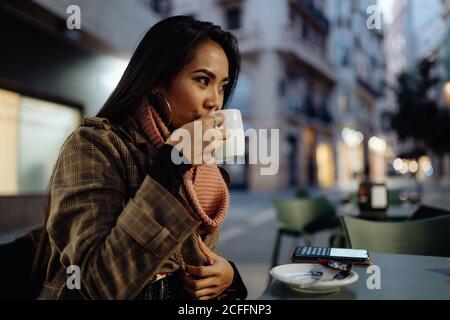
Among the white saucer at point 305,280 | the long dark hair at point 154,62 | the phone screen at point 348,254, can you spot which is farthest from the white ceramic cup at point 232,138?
the phone screen at point 348,254

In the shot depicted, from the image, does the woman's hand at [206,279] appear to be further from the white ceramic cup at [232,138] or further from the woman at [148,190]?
the white ceramic cup at [232,138]

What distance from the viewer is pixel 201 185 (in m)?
1.26

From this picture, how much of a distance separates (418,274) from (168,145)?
909 mm

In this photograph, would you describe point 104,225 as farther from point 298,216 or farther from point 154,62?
point 298,216

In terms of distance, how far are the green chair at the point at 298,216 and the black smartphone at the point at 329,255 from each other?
259 cm

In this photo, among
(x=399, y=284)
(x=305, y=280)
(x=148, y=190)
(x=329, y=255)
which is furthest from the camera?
(x=329, y=255)

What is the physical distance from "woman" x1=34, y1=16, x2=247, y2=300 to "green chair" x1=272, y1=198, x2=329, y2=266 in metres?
2.68

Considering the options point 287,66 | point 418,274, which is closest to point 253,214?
point 418,274

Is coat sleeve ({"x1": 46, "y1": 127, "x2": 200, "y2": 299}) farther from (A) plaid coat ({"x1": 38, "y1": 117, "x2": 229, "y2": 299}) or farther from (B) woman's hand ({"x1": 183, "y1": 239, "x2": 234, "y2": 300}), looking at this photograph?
(B) woman's hand ({"x1": 183, "y1": 239, "x2": 234, "y2": 300})

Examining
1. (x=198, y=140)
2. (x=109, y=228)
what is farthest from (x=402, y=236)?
(x=109, y=228)

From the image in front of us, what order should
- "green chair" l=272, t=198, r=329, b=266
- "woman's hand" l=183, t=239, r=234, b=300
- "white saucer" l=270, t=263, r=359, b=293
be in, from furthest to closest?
"green chair" l=272, t=198, r=329, b=266 → "woman's hand" l=183, t=239, r=234, b=300 → "white saucer" l=270, t=263, r=359, b=293

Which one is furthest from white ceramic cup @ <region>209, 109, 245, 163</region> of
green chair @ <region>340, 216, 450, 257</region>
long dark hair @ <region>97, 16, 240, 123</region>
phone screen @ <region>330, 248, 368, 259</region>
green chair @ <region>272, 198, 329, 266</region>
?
green chair @ <region>272, 198, 329, 266</region>

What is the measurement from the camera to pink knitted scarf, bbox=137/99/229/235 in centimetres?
114

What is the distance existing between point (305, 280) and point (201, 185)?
425mm
